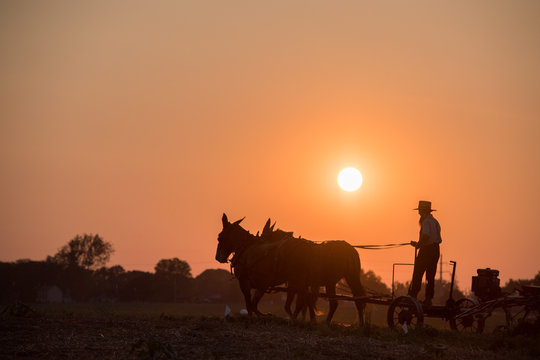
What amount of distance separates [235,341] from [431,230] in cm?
602

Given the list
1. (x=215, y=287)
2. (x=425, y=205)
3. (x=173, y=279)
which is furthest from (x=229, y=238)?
(x=215, y=287)

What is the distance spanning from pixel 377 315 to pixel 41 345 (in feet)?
187

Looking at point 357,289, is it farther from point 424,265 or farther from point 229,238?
point 229,238

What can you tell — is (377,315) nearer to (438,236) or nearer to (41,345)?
(438,236)

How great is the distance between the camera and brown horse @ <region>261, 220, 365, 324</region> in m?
18.4

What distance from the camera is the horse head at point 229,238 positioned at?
67.2 ft

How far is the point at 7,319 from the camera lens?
17125 mm

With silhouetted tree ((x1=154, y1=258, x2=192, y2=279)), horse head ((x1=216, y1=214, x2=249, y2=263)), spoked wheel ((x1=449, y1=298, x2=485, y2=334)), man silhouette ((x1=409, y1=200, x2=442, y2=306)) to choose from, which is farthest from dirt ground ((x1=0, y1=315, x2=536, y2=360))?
silhouetted tree ((x1=154, y1=258, x2=192, y2=279))

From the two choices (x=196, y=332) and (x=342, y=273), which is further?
(x=342, y=273)

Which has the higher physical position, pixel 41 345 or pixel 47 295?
pixel 47 295

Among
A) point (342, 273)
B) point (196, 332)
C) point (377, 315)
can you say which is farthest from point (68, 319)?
point (377, 315)

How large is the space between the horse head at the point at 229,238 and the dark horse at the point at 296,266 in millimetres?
307

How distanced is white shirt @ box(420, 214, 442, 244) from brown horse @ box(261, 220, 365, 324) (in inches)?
97.5

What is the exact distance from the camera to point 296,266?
18.4 meters
